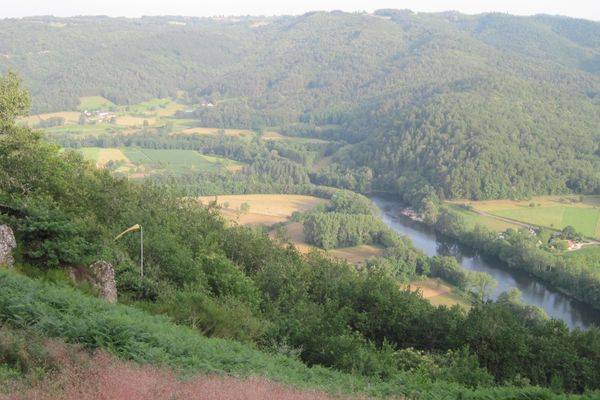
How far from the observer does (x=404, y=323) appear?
48.1 feet

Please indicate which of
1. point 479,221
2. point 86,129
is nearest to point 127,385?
point 479,221

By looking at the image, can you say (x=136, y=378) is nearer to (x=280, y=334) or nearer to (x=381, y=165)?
(x=280, y=334)

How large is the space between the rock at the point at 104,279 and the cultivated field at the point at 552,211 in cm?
4770

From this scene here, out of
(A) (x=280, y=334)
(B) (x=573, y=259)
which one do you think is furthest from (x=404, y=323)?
(B) (x=573, y=259)

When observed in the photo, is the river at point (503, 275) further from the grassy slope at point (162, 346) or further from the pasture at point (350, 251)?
the grassy slope at point (162, 346)

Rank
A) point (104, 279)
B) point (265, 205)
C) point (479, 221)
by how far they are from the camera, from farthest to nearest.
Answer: point (265, 205) → point (479, 221) → point (104, 279)

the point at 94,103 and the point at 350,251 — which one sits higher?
the point at 94,103

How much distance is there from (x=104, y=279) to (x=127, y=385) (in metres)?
6.11

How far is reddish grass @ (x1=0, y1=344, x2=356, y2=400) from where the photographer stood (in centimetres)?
613

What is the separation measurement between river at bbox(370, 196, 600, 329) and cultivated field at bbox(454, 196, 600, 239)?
9.01 metres

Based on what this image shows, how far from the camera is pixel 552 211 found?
5859 centimetres

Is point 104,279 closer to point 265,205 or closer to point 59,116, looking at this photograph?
point 265,205

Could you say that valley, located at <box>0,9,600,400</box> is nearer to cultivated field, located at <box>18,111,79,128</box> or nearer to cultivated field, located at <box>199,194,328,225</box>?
cultivated field, located at <box>199,194,328,225</box>

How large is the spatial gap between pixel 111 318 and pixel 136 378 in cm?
201
